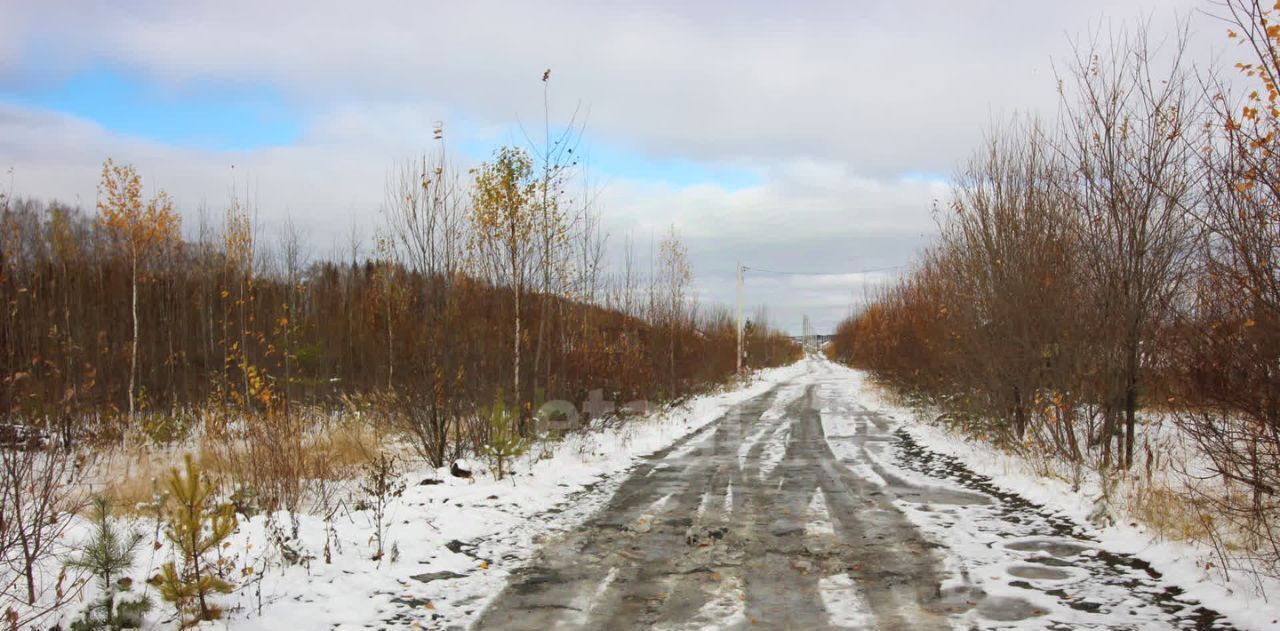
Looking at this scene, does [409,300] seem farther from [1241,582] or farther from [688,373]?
[688,373]

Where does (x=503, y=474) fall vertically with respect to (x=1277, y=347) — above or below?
below

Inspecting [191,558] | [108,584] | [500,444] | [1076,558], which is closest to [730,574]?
[1076,558]

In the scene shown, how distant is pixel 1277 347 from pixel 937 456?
8.30 meters

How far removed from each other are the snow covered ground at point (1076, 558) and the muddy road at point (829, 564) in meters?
0.03

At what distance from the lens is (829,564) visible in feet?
20.1

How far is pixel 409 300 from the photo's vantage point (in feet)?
37.4

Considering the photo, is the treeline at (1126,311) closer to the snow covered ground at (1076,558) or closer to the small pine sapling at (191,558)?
the snow covered ground at (1076,558)

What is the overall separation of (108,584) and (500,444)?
5.62 m

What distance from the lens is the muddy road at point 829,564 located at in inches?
194

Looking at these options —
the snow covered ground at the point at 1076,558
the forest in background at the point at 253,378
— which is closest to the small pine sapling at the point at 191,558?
the forest in background at the point at 253,378

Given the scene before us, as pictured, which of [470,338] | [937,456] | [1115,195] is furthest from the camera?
[937,456]

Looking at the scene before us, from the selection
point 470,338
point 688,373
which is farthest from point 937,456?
point 688,373

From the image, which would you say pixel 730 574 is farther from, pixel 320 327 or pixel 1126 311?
pixel 320 327

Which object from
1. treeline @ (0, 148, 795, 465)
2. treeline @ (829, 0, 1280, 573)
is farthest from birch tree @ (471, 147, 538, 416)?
treeline @ (829, 0, 1280, 573)
